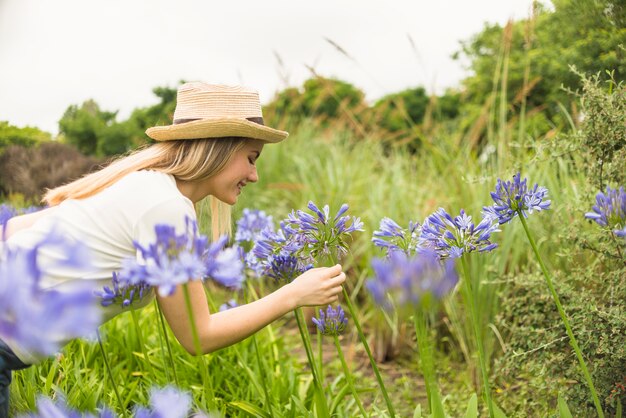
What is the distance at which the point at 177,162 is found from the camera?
2141 millimetres

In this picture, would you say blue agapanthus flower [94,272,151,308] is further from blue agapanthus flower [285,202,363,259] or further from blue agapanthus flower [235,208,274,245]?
blue agapanthus flower [235,208,274,245]

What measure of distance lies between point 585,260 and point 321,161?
3.75 m

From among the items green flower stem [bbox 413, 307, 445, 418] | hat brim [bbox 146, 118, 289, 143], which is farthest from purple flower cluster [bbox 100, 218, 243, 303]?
hat brim [bbox 146, 118, 289, 143]

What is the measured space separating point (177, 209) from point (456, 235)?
78cm

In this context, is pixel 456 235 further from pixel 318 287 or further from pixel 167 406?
pixel 167 406

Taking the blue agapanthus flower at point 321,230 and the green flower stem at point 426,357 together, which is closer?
the green flower stem at point 426,357

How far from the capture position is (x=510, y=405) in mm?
3232

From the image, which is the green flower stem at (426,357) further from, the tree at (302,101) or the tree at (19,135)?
the tree at (19,135)

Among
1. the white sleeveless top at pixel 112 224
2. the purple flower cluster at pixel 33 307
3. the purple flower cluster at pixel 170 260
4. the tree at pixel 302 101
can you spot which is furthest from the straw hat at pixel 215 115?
the tree at pixel 302 101

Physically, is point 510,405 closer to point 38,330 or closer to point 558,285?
point 558,285

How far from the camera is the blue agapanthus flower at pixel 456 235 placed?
5.46 feet

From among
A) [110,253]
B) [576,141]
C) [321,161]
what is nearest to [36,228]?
[110,253]

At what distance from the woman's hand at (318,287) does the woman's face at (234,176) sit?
490 millimetres

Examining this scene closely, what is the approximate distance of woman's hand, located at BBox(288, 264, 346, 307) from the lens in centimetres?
178
